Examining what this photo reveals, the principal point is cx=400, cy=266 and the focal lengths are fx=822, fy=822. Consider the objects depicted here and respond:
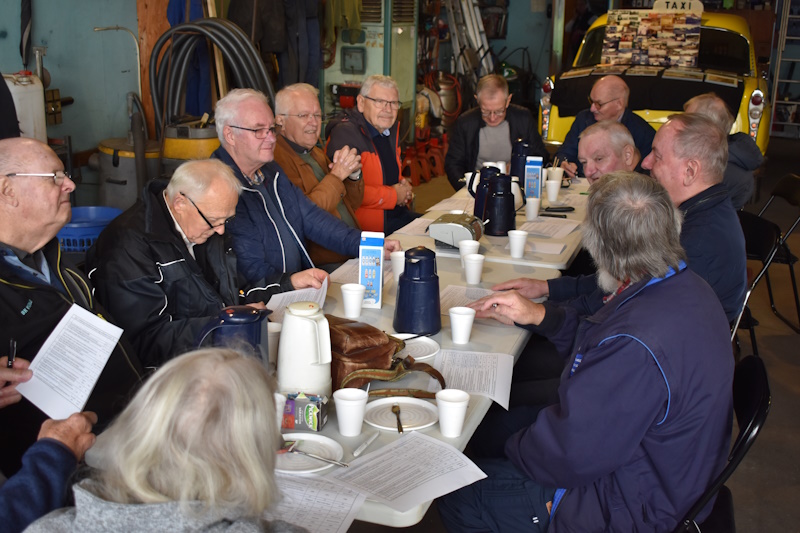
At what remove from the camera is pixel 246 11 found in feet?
22.4

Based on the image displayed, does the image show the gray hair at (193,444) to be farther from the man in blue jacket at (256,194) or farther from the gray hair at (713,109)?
the gray hair at (713,109)

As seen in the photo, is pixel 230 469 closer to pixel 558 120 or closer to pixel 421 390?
pixel 421 390

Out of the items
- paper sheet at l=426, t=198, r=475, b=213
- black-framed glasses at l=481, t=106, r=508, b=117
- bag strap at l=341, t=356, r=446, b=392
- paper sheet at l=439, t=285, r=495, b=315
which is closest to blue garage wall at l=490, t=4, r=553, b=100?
black-framed glasses at l=481, t=106, r=508, b=117

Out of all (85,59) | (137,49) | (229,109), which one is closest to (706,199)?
(229,109)

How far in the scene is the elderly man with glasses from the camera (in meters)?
5.73

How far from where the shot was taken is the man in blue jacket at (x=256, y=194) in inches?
131

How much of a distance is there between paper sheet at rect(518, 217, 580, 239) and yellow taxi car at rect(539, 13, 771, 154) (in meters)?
3.28

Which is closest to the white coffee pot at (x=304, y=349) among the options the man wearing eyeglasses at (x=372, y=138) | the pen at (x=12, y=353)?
the pen at (x=12, y=353)

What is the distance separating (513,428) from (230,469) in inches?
60.1

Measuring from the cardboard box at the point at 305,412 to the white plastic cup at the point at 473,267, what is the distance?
1.27 metres

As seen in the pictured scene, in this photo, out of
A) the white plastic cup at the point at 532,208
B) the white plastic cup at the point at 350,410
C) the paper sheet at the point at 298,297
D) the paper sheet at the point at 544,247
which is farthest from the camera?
the white plastic cup at the point at 532,208

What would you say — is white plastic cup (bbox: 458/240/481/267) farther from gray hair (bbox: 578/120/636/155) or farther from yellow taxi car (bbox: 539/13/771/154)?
yellow taxi car (bbox: 539/13/771/154)

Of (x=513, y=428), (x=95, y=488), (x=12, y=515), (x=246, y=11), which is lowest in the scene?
(x=513, y=428)

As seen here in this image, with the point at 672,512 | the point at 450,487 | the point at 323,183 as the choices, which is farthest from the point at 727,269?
the point at 323,183
